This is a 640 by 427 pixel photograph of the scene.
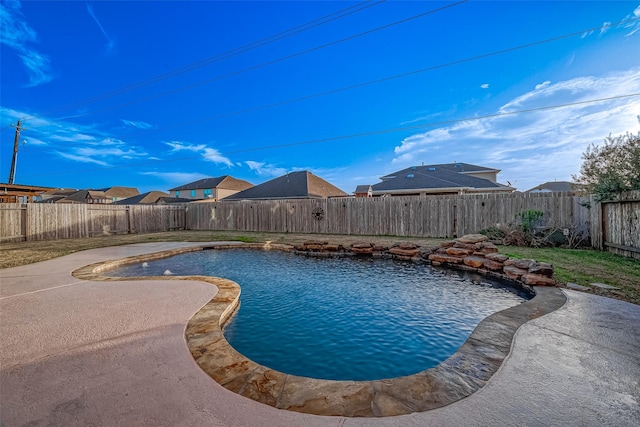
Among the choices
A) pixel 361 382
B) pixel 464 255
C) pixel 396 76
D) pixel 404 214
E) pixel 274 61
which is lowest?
pixel 361 382

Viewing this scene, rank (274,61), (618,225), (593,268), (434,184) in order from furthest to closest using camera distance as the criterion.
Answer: (434,184) < (274,61) < (618,225) < (593,268)

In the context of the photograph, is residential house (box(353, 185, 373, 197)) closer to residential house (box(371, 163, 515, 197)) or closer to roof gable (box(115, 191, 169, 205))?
Result: residential house (box(371, 163, 515, 197))

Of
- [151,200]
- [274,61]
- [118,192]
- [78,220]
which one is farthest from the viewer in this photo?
[118,192]

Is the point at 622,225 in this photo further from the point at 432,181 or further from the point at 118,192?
the point at 118,192

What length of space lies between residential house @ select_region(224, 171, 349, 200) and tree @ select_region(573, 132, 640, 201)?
50.0 feet

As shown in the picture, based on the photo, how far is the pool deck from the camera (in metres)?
Answer: 1.59

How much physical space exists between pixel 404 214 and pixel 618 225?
613 cm

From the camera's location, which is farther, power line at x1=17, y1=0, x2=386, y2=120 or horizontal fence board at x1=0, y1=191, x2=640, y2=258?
power line at x1=17, y1=0, x2=386, y2=120

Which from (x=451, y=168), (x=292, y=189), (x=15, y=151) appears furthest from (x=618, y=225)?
(x=15, y=151)

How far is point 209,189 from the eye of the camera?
33906 mm

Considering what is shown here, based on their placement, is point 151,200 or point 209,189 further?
point 151,200

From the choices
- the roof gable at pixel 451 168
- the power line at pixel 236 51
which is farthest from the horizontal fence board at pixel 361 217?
the roof gable at pixel 451 168

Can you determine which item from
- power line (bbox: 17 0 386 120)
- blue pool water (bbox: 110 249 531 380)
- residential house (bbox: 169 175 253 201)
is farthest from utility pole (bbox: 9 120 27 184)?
blue pool water (bbox: 110 249 531 380)

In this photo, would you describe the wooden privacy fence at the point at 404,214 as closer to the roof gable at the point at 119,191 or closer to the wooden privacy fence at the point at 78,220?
the wooden privacy fence at the point at 78,220
